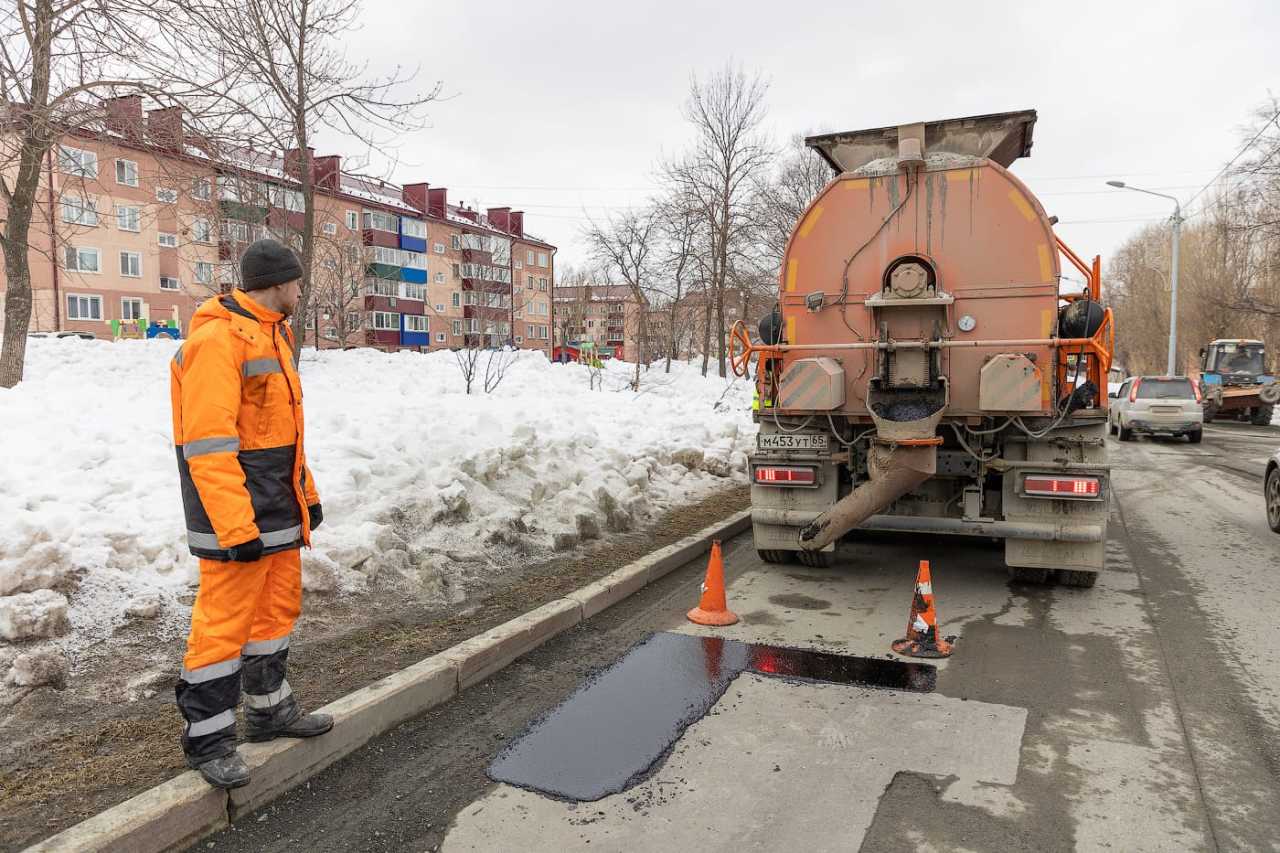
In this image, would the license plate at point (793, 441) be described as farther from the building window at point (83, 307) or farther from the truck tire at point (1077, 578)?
the building window at point (83, 307)

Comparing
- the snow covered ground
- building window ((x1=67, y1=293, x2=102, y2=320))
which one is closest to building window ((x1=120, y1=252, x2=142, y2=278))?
building window ((x1=67, y1=293, x2=102, y2=320))

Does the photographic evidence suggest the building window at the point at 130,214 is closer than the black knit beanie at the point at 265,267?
No

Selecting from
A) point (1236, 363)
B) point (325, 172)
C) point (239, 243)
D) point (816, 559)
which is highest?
point (325, 172)

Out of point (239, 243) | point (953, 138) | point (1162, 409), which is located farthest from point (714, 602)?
point (1162, 409)

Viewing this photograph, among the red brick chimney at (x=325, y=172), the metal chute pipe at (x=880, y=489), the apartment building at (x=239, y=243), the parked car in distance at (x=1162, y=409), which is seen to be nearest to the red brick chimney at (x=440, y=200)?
the apartment building at (x=239, y=243)

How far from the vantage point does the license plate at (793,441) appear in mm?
6436

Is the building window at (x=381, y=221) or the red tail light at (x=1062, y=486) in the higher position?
the building window at (x=381, y=221)

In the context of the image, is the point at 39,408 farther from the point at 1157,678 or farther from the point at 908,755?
the point at 1157,678

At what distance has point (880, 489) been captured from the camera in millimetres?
5723

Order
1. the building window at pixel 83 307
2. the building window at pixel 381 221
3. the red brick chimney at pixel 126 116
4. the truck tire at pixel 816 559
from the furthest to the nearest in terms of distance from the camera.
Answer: the building window at pixel 381 221
the building window at pixel 83 307
the red brick chimney at pixel 126 116
the truck tire at pixel 816 559

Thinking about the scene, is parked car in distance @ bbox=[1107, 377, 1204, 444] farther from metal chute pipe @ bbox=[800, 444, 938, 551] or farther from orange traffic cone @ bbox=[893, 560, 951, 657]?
orange traffic cone @ bbox=[893, 560, 951, 657]

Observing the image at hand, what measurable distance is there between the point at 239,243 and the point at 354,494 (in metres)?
15.6

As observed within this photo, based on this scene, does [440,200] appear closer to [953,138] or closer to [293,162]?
[293,162]

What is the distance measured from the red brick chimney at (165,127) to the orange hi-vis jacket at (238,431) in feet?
22.6
